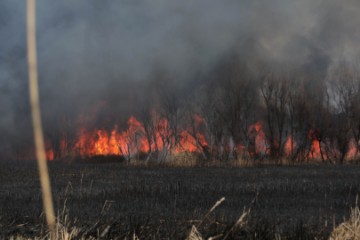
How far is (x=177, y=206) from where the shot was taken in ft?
44.2

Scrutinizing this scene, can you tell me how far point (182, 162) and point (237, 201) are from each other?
1859 centimetres

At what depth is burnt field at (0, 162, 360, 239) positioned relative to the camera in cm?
910

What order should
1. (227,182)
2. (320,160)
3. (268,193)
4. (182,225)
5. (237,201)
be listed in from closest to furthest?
(182,225)
(237,201)
(268,193)
(227,182)
(320,160)

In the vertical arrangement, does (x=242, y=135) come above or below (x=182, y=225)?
above

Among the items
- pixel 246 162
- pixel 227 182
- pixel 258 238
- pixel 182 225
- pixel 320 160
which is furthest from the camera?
pixel 320 160

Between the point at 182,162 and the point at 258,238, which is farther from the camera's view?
the point at 182,162

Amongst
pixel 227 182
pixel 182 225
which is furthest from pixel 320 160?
pixel 182 225

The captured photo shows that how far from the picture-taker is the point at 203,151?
40719 millimetres

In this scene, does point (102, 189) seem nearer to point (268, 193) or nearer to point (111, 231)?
point (268, 193)

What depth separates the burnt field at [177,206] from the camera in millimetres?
9102

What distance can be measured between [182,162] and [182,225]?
2314 centimetres

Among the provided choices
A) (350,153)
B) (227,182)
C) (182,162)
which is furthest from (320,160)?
(227,182)

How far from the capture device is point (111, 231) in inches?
355

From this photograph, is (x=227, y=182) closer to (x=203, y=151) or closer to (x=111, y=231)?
(x=111, y=231)
